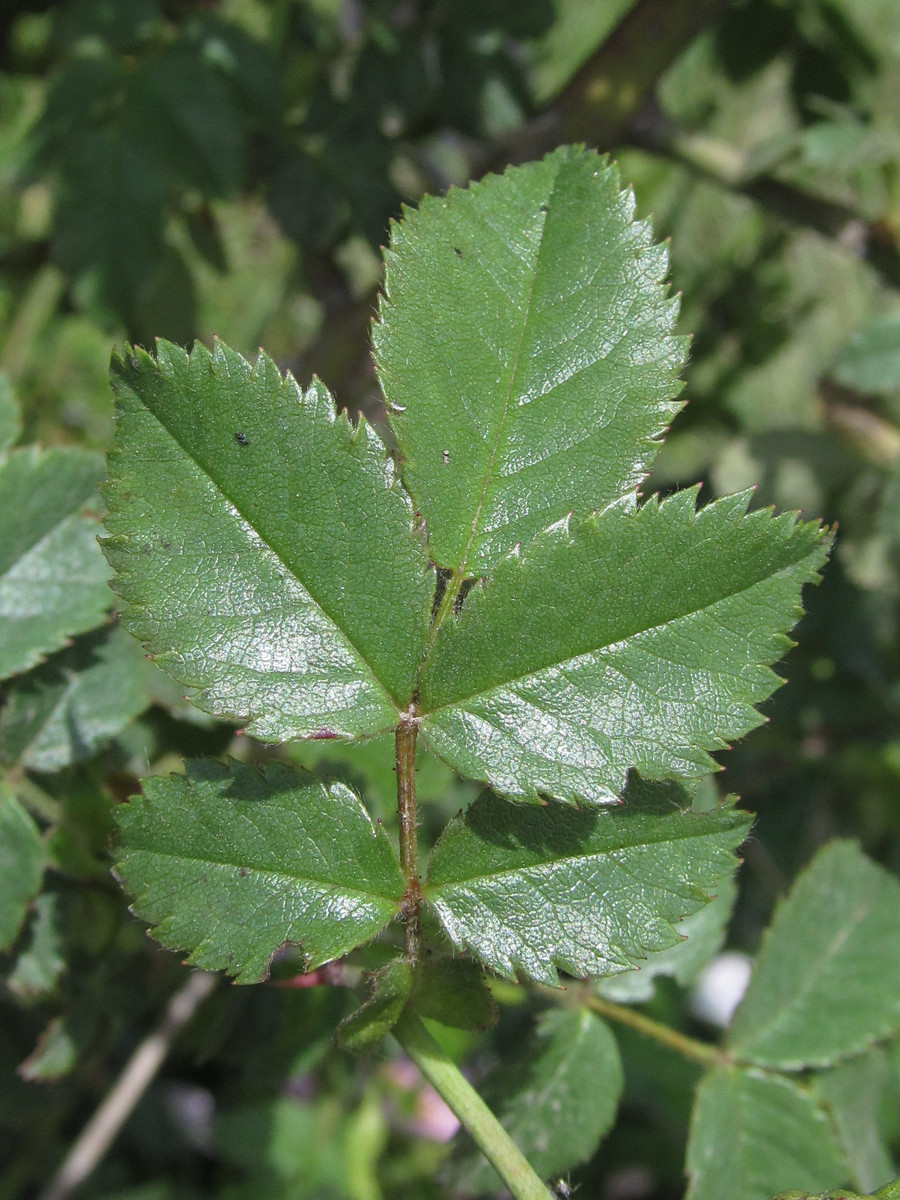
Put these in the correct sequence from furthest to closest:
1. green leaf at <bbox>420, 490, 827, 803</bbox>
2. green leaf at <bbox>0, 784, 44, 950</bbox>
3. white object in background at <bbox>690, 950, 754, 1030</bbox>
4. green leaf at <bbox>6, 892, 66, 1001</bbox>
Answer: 1. white object in background at <bbox>690, 950, 754, 1030</bbox>
2. green leaf at <bbox>6, 892, 66, 1001</bbox>
3. green leaf at <bbox>0, 784, 44, 950</bbox>
4. green leaf at <bbox>420, 490, 827, 803</bbox>

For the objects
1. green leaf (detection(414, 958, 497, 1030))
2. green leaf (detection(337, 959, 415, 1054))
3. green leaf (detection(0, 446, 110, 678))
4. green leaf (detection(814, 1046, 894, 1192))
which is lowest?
green leaf (detection(814, 1046, 894, 1192))

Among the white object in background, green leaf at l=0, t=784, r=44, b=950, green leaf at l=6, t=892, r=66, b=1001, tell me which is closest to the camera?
green leaf at l=0, t=784, r=44, b=950

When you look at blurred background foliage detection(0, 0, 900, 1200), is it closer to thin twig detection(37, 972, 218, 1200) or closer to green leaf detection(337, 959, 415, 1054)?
thin twig detection(37, 972, 218, 1200)

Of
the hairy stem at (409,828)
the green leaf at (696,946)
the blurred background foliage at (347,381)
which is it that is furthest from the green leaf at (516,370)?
the green leaf at (696,946)

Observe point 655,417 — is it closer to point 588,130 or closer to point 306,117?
point 588,130

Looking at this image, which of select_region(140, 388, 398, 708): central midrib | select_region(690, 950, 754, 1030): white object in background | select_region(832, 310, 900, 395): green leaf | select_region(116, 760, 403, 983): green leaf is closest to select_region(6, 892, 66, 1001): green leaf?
select_region(116, 760, 403, 983): green leaf

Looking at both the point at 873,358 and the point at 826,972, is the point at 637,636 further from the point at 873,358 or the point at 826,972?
the point at 873,358

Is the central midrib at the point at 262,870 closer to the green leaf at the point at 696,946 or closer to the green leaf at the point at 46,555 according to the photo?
the green leaf at the point at 46,555
